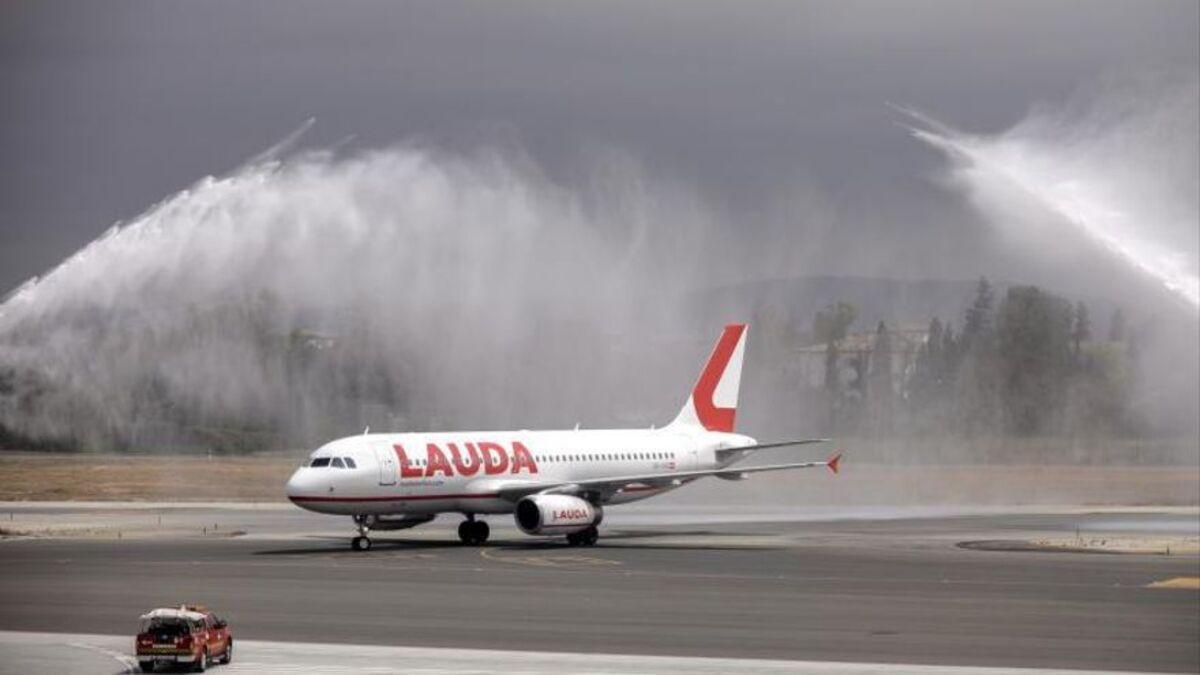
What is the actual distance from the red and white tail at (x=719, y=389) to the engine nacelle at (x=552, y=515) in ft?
44.9

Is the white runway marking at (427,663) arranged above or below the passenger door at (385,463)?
below

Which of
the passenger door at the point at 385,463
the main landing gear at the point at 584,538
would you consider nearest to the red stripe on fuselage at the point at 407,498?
the passenger door at the point at 385,463

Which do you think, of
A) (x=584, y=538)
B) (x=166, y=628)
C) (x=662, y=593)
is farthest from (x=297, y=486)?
(x=166, y=628)

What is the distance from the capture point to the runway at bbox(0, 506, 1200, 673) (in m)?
41.5

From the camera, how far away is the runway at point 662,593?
41.5 m

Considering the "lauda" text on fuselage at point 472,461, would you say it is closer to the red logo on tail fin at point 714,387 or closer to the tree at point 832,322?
the red logo on tail fin at point 714,387

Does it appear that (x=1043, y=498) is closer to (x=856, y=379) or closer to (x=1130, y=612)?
(x=856, y=379)

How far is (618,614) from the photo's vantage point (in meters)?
46.9

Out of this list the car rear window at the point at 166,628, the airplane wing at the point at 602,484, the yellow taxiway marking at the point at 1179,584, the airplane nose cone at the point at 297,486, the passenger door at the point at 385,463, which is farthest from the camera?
the airplane wing at the point at 602,484

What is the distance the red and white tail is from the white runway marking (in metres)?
45.4

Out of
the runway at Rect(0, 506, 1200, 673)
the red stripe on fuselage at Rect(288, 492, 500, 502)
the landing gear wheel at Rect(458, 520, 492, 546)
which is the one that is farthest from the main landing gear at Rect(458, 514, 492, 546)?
the red stripe on fuselage at Rect(288, 492, 500, 502)

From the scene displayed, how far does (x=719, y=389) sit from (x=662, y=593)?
34.1m

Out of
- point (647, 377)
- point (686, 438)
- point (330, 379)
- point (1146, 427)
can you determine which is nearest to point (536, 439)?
point (686, 438)

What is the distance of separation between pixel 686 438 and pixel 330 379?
80.8 ft
